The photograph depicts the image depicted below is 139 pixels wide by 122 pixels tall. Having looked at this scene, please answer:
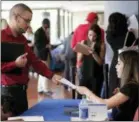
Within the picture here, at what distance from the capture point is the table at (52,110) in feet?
7.56

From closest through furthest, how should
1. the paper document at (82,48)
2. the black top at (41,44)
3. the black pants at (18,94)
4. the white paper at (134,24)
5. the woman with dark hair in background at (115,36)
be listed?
the black pants at (18,94) < the woman with dark hair in background at (115,36) < the paper document at (82,48) < the white paper at (134,24) < the black top at (41,44)

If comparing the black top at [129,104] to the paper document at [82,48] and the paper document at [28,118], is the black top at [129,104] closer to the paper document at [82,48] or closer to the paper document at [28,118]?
the paper document at [28,118]

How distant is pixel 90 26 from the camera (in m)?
4.36

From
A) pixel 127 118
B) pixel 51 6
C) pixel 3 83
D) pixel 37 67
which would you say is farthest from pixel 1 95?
pixel 51 6

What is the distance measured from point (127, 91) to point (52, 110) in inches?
21.5

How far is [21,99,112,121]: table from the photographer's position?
2.30m

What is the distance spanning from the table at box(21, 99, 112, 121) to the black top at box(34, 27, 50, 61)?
346 centimetres

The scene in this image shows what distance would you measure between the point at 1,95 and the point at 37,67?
0.53m

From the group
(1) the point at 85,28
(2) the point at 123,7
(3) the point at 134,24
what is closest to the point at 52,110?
(3) the point at 134,24

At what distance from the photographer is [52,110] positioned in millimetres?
2523

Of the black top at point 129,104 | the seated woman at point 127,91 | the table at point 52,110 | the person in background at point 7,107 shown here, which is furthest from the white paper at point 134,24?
the person in background at point 7,107

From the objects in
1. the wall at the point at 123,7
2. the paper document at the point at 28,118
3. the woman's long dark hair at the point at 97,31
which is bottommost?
the paper document at the point at 28,118

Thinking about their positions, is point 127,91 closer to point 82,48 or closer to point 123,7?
point 82,48

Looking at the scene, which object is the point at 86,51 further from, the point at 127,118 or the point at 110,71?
the point at 127,118
